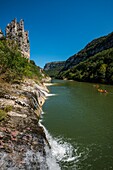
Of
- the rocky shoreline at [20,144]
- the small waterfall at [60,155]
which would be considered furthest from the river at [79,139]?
the rocky shoreline at [20,144]

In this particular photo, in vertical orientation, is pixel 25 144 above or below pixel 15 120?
below

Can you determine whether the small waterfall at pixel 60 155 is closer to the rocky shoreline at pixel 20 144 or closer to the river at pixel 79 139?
the river at pixel 79 139

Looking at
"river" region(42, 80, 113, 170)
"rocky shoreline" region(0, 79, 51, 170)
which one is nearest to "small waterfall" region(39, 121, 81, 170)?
"river" region(42, 80, 113, 170)

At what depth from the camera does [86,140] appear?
2034 centimetres

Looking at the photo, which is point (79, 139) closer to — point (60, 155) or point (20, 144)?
point (60, 155)

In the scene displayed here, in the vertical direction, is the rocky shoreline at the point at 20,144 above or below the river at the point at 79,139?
above

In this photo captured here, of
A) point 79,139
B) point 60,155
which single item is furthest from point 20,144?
point 79,139

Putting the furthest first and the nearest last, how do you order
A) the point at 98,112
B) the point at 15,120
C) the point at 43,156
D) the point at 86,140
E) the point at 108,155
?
1. the point at 98,112
2. the point at 86,140
3. the point at 15,120
4. the point at 108,155
5. the point at 43,156

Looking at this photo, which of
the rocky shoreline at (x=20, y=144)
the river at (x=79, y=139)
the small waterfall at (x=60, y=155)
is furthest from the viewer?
the river at (x=79, y=139)

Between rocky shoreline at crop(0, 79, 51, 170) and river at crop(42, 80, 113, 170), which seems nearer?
rocky shoreline at crop(0, 79, 51, 170)

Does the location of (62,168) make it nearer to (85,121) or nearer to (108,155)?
(108,155)

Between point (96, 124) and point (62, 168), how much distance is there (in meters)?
13.0

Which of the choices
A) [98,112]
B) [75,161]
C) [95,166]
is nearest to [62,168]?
[75,161]

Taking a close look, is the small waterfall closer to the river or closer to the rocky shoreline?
the river
